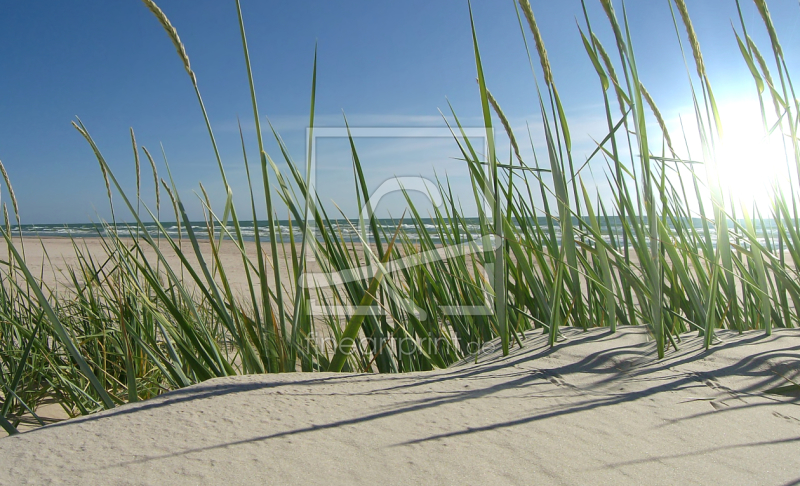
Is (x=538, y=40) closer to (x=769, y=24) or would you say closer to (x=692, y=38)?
(x=692, y=38)

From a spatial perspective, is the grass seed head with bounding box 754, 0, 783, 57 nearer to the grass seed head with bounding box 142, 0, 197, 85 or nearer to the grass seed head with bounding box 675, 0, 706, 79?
the grass seed head with bounding box 675, 0, 706, 79

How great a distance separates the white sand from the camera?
1.83 feet

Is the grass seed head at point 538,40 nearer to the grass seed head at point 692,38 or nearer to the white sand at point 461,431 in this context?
the grass seed head at point 692,38

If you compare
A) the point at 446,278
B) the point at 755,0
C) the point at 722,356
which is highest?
the point at 755,0

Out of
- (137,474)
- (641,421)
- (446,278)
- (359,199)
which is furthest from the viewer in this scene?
(446,278)

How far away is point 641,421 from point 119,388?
1.78 m

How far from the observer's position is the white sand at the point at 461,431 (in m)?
0.56

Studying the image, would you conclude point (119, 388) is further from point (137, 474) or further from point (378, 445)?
point (378, 445)

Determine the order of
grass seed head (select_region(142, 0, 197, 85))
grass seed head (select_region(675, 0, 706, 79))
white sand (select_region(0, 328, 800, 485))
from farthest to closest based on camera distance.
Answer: grass seed head (select_region(675, 0, 706, 79)), grass seed head (select_region(142, 0, 197, 85)), white sand (select_region(0, 328, 800, 485))

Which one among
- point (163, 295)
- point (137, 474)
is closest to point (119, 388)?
point (163, 295)

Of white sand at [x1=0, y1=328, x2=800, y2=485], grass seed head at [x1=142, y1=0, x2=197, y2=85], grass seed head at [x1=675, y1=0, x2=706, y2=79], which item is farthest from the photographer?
grass seed head at [x1=675, y1=0, x2=706, y2=79]

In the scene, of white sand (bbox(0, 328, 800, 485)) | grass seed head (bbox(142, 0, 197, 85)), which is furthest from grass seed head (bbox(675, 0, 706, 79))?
grass seed head (bbox(142, 0, 197, 85))

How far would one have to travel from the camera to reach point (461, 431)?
0.66 metres

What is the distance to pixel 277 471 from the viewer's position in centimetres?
57
